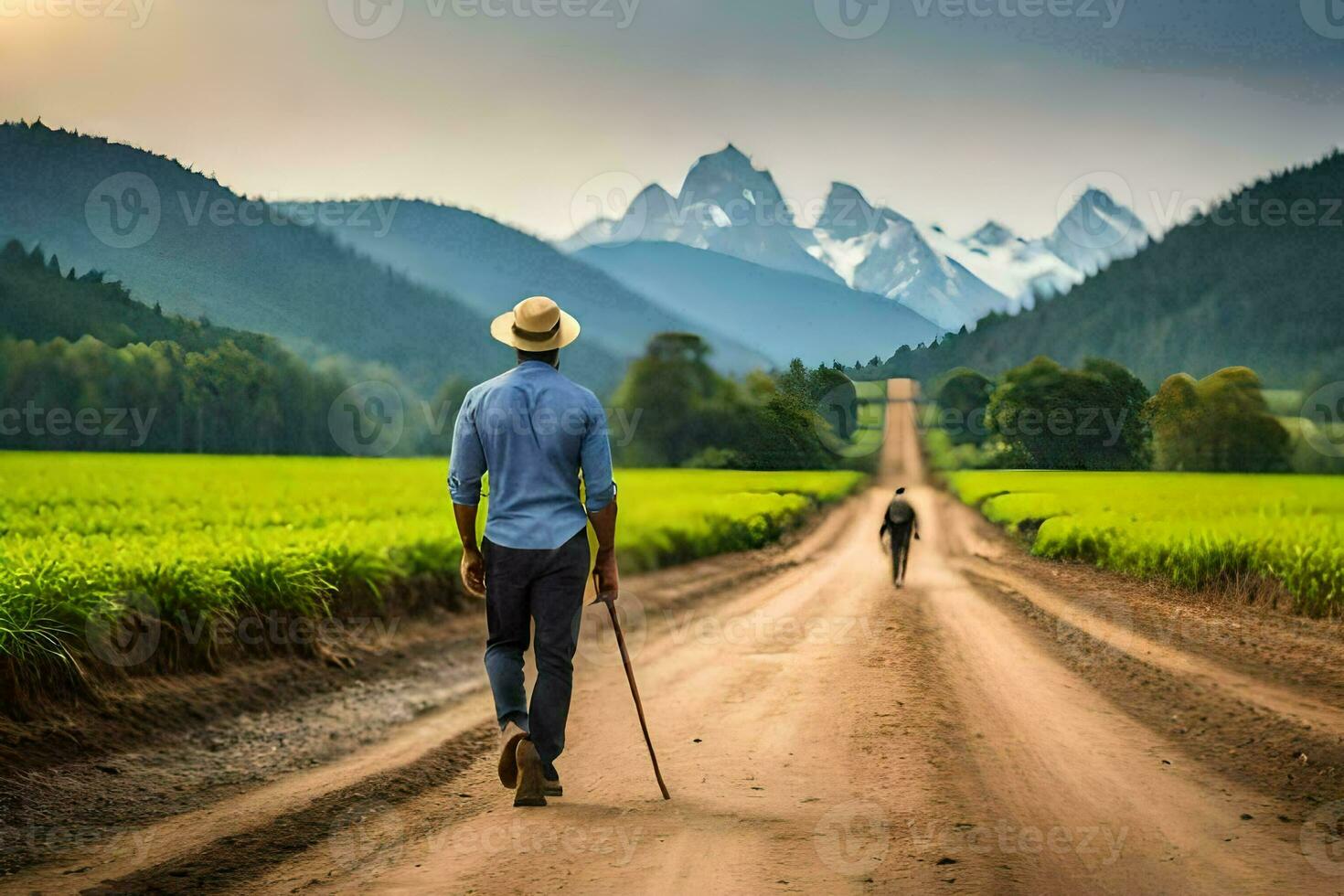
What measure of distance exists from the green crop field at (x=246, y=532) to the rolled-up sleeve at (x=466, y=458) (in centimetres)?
304

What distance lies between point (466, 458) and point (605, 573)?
894 millimetres

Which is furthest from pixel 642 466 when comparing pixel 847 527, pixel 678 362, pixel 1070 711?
pixel 1070 711

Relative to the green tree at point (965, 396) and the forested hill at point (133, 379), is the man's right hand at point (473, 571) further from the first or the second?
the forested hill at point (133, 379)

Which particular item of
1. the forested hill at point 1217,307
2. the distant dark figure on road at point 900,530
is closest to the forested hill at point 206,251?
the distant dark figure on road at point 900,530

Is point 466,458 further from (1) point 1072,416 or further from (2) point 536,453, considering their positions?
(1) point 1072,416

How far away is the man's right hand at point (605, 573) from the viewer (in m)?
5.06

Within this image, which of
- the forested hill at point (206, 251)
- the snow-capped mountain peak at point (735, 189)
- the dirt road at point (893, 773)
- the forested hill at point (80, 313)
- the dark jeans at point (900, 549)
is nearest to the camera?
the dirt road at point (893, 773)

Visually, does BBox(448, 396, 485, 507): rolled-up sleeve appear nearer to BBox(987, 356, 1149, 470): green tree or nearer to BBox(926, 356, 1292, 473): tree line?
BBox(926, 356, 1292, 473): tree line

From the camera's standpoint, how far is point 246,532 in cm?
1066

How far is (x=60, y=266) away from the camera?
1445 cm

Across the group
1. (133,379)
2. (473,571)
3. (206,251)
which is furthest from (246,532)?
(473,571)

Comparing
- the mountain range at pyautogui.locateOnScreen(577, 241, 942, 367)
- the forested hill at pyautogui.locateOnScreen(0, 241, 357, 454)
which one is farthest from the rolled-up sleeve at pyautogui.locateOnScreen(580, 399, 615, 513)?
the forested hill at pyautogui.locateOnScreen(0, 241, 357, 454)

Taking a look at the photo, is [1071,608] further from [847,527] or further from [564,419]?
[564,419]

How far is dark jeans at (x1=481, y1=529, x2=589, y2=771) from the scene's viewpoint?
16.4ft
